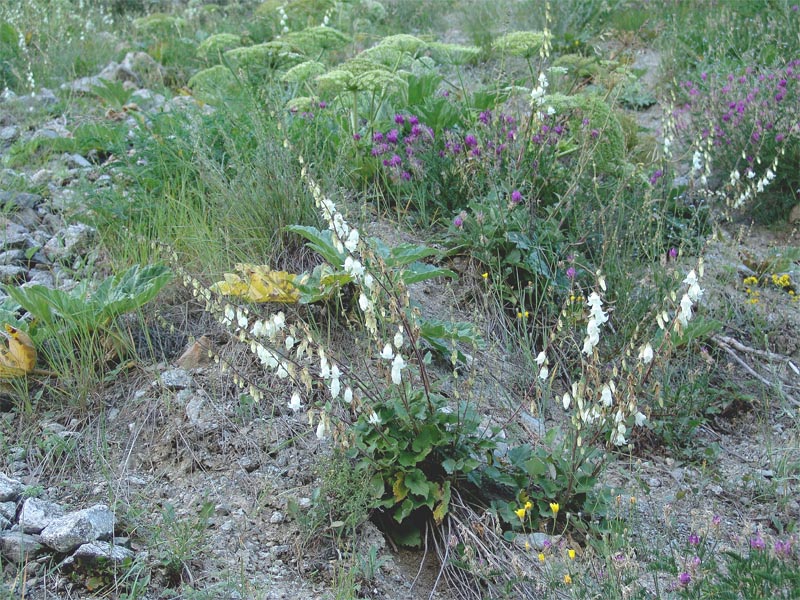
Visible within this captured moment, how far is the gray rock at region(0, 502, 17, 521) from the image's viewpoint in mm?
2619

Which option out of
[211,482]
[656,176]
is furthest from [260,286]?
[656,176]

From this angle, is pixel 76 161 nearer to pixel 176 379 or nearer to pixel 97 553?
pixel 176 379

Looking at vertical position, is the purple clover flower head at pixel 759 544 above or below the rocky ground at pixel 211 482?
above

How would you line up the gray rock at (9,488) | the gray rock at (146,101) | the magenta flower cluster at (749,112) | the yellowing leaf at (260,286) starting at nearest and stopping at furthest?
the gray rock at (9,488)
the yellowing leaf at (260,286)
the magenta flower cluster at (749,112)
the gray rock at (146,101)

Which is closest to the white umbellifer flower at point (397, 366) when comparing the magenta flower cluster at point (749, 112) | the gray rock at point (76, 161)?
the magenta flower cluster at point (749, 112)

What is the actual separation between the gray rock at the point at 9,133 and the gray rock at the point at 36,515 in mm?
3671

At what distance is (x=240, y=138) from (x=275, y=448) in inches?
79.6

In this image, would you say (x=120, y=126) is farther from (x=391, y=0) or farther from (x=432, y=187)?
(x=391, y=0)

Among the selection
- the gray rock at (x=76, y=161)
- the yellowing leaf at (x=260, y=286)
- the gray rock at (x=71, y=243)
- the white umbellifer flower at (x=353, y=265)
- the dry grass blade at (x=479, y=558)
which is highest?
the white umbellifer flower at (x=353, y=265)

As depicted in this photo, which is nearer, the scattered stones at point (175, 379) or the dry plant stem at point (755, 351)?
the scattered stones at point (175, 379)

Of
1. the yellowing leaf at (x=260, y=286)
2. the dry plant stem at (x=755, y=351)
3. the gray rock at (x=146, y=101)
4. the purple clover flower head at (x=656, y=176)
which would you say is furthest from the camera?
the gray rock at (x=146, y=101)

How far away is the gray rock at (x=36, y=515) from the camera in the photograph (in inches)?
101

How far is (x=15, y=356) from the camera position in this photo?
3.25 metres

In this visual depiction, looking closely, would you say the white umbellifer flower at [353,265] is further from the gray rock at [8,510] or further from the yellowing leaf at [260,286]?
the gray rock at [8,510]
